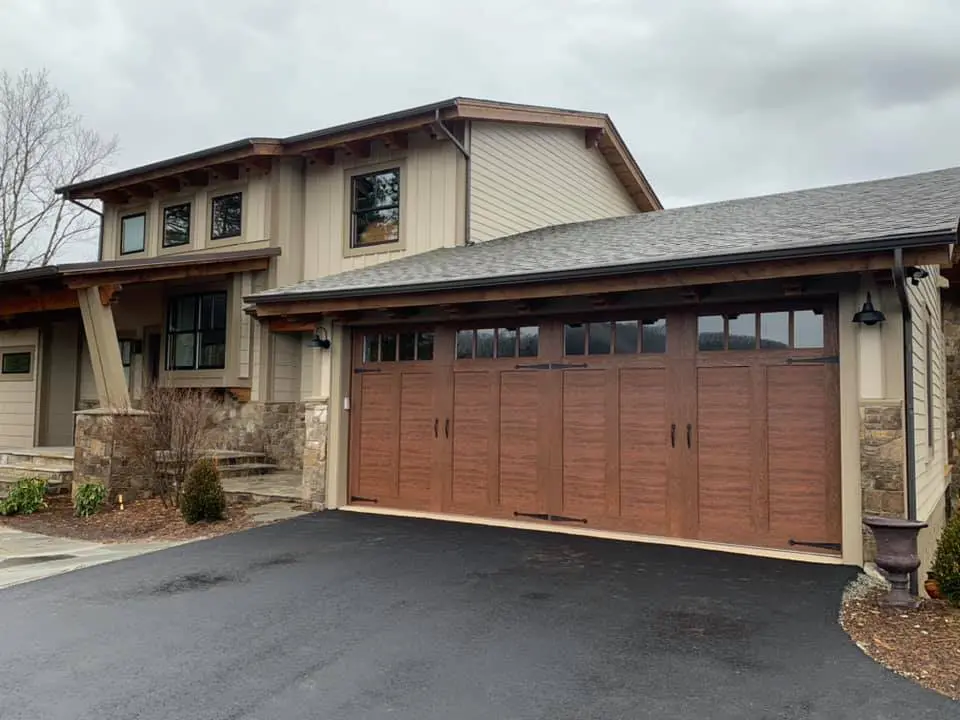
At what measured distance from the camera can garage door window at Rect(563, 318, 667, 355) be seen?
6855 mm

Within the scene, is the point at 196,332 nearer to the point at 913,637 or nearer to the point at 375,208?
the point at 375,208

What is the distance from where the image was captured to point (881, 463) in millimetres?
5672

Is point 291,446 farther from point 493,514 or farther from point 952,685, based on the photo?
point 952,685

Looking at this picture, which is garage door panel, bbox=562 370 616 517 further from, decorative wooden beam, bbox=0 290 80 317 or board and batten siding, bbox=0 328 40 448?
board and batten siding, bbox=0 328 40 448

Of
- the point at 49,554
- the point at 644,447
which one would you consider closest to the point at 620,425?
the point at 644,447

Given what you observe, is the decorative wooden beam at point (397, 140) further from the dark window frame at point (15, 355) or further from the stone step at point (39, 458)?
the dark window frame at point (15, 355)

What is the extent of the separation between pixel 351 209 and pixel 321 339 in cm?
385

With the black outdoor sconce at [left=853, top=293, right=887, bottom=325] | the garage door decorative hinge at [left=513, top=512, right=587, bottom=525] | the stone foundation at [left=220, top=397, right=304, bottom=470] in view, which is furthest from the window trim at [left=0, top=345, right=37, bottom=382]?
the black outdoor sconce at [left=853, top=293, right=887, bottom=325]

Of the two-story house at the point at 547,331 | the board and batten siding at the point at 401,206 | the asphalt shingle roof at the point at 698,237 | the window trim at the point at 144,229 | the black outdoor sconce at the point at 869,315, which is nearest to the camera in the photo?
the black outdoor sconce at the point at 869,315

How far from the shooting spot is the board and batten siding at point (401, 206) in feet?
35.5

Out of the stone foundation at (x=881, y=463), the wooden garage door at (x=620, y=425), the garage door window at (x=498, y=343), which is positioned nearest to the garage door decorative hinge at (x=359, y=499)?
the wooden garage door at (x=620, y=425)

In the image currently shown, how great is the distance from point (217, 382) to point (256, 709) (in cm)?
989

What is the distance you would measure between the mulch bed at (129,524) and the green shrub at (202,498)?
105mm

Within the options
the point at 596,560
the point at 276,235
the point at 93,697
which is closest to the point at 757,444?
the point at 596,560
